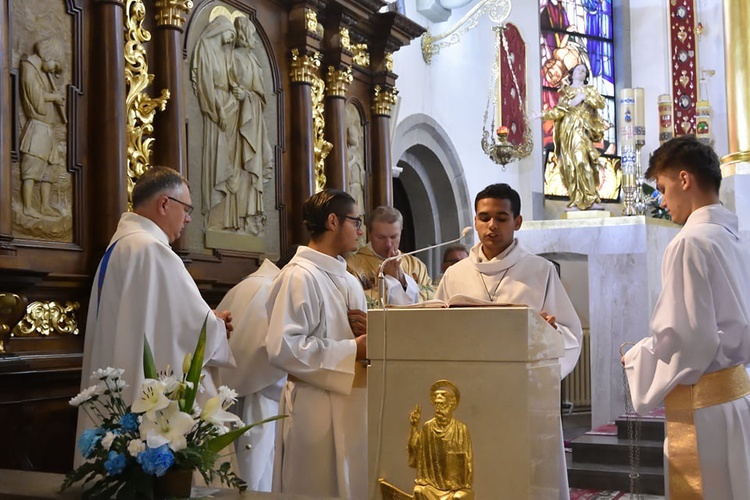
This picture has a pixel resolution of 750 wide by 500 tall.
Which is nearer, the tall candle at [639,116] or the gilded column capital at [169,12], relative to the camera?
the gilded column capital at [169,12]

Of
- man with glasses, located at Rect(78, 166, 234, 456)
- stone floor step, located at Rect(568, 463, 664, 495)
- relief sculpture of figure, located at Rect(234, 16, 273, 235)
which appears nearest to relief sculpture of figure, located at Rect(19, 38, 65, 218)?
man with glasses, located at Rect(78, 166, 234, 456)

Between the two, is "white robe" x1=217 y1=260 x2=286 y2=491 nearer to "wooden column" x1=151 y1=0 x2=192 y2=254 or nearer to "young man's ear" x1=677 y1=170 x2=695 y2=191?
"wooden column" x1=151 y1=0 x2=192 y2=254

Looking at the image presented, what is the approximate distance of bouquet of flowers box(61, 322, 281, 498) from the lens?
98.0 inches

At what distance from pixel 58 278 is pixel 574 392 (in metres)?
9.44

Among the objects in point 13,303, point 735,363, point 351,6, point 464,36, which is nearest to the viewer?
point 735,363

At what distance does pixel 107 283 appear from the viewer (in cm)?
393

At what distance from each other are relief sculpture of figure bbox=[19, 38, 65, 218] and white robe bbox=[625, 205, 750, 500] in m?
2.87

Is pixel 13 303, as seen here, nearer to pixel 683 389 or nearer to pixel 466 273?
pixel 466 273

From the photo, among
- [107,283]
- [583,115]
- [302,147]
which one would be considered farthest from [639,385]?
[583,115]

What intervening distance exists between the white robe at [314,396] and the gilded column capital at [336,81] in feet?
11.2

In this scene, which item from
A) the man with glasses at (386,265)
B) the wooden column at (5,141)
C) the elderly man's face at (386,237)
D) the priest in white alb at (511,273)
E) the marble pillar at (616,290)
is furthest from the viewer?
the marble pillar at (616,290)

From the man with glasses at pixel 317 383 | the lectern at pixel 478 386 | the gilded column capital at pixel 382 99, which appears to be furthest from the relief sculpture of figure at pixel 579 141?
the lectern at pixel 478 386

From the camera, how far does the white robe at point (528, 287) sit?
3932 millimetres

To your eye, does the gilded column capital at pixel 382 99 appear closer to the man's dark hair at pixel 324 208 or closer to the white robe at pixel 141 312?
the man's dark hair at pixel 324 208
